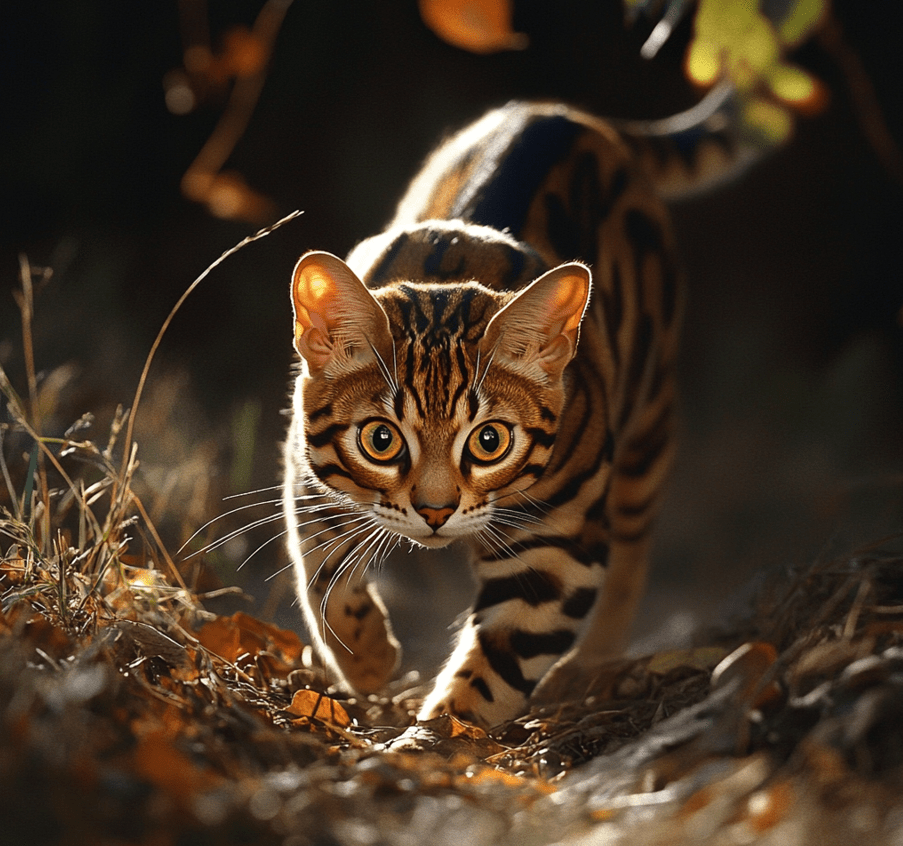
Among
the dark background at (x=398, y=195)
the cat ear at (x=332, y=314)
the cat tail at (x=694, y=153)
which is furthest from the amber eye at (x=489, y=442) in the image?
the dark background at (x=398, y=195)

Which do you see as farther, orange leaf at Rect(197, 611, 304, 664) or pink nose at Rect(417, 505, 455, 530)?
orange leaf at Rect(197, 611, 304, 664)

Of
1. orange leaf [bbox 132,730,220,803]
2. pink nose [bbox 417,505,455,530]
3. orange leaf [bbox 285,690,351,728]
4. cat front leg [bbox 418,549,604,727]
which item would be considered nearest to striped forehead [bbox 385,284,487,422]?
pink nose [bbox 417,505,455,530]

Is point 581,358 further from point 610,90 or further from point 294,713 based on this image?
point 610,90

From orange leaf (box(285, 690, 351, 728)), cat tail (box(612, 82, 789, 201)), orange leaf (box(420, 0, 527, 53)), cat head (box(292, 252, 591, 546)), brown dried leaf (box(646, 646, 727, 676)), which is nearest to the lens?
orange leaf (box(285, 690, 351, 728))

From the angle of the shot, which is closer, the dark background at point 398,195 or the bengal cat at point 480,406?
the bengal cat at point 480,406

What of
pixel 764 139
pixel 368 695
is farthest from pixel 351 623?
pixel 764 139

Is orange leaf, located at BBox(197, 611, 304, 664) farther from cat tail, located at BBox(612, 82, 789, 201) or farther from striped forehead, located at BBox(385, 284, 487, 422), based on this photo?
cat tail, located at BBox(612, 82, 789, 201)

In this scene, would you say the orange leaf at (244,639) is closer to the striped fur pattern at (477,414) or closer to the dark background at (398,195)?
the striped fur pattern at (477,414)

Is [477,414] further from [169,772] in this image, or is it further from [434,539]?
[169,772]
